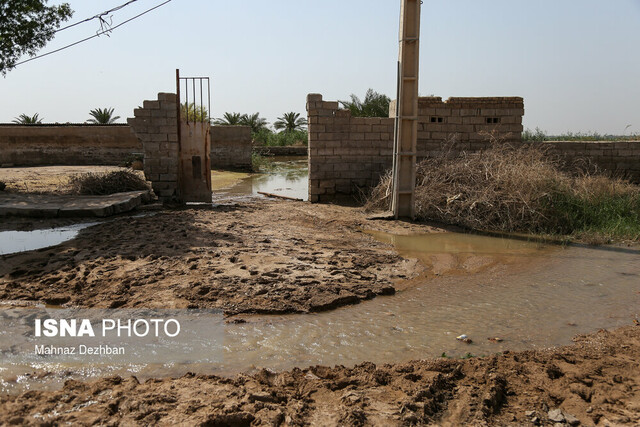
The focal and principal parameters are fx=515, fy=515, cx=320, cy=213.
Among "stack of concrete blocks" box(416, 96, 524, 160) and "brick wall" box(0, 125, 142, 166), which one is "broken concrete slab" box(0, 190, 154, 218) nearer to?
"stack of concrete blocks" box(416, 96, 524, 160)

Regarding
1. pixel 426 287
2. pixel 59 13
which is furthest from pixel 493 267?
pixel 59 13

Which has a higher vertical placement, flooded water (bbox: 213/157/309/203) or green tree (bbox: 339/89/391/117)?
green tree (bbox: 339/89/391/117)

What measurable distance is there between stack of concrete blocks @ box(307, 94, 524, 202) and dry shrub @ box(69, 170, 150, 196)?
13.7 feet

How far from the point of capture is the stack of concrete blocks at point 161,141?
10.9 m

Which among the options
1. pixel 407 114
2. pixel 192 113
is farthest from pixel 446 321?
pixel 192 113

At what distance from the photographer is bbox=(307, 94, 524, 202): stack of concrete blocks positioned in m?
11.4

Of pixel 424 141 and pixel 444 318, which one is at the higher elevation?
pixel 424 141

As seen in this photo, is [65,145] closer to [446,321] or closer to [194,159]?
[194,159]

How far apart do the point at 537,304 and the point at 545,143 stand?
7402 millimetres

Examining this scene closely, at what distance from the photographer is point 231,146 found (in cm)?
2048

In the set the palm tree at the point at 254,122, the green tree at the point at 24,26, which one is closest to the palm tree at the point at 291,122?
the palm tree at the point at 254,122

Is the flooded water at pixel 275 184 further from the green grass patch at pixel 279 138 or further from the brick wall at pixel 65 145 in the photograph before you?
the green grass patch at pixel 279 138

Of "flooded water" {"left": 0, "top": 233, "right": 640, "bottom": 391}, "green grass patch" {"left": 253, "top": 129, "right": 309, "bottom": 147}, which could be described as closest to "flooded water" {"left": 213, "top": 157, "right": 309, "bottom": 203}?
"flooded water" {"left": 0, "top": 233, "right": 640, "bottom": 391}

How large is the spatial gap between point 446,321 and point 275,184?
13020 mm
